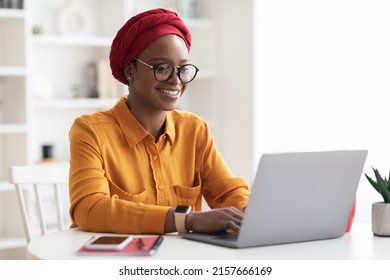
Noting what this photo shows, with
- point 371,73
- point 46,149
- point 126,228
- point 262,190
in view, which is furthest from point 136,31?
point 46,149

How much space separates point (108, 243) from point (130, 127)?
0.61 meters

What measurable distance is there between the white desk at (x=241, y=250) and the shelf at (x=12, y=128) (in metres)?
2.24

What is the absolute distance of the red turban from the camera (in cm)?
210

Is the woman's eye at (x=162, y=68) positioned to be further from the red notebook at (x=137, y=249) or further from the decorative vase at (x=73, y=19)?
the decorative vase at (x=73, y=19)

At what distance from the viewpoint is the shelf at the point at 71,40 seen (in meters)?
4.07

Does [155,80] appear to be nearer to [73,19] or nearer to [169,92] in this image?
[169,92]

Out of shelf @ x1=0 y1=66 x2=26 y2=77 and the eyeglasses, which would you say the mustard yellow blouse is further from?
shelf @ x1=0 y1=66 x2=26 y2=77

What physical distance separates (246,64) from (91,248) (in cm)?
301

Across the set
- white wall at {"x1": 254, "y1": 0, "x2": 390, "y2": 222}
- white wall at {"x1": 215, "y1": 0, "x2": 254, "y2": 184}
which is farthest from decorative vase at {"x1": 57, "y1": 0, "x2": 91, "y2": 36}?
white wall at {"x1": 254, "y1": 0, "x2": 390, "y2": 222}

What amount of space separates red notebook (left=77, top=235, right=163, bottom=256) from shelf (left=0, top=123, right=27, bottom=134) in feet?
8.08

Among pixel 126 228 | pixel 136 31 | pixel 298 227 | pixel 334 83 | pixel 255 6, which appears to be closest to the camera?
pixel 298 227

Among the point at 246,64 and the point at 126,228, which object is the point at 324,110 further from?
the point at 126,228

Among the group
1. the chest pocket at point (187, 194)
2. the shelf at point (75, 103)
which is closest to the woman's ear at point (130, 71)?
the chest pocket at point (187, 194)
